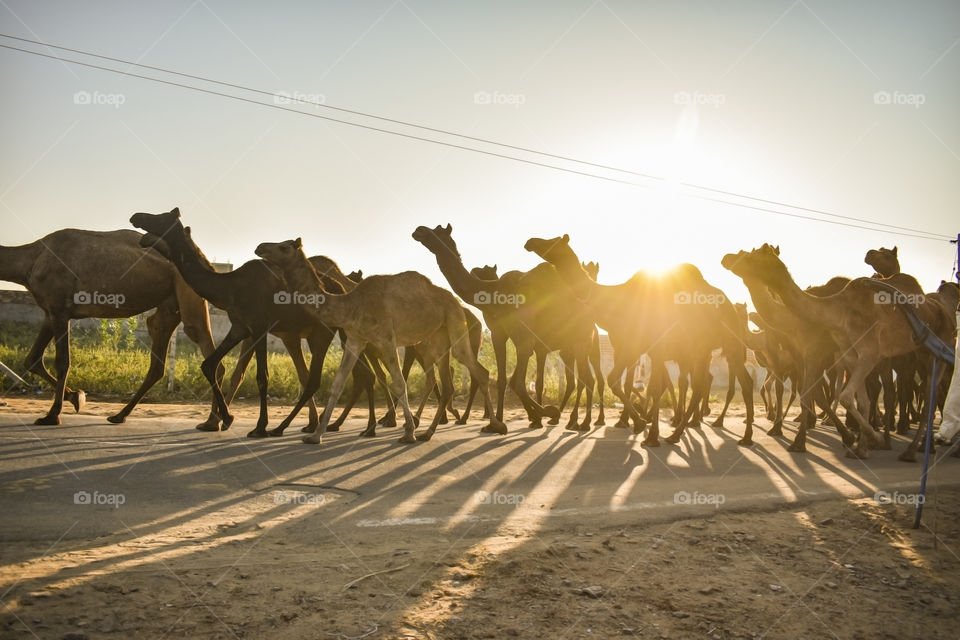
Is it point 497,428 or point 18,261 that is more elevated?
point 18,261

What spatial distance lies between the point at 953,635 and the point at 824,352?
774 centimetres

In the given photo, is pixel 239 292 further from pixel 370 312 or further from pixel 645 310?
pixel 645 310

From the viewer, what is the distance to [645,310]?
1108 centimetres

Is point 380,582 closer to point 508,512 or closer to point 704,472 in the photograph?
point 508,512

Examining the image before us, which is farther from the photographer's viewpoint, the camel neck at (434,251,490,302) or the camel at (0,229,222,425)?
the camel neck at (434,251,490,302)

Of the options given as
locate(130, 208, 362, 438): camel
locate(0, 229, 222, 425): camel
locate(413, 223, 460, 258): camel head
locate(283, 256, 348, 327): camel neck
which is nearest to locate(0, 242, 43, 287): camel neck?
locate(0, 229, 222, 425): camel

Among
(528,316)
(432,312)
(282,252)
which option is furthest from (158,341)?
(528,316)

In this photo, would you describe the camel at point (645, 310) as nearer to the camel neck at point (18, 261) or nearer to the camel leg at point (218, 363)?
the camel leg at point (218, 363)

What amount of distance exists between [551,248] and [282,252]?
399cm

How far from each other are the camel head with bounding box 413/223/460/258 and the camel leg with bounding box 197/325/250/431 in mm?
3085

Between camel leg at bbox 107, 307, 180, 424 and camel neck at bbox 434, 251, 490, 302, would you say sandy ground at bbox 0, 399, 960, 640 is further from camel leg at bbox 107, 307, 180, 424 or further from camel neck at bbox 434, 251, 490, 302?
camel neck at bbox 434, 251, 490, 302

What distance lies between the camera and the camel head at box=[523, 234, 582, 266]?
36.1 ft

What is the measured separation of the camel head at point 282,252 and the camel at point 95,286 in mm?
1741

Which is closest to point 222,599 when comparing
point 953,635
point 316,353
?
point 953,635
